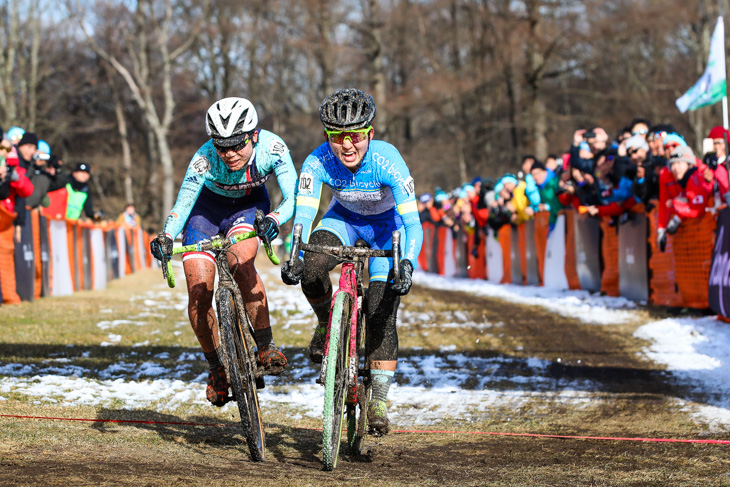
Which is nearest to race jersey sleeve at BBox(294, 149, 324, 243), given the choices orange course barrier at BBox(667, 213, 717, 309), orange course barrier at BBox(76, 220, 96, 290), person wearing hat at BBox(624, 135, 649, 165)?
orange course barrier at BBox(667, 213, 717, 309)

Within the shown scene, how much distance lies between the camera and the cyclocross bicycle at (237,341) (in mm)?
5359

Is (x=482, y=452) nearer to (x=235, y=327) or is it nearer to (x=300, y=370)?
(x=235, y=327)

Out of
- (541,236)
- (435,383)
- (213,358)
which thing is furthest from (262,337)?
(541,236)

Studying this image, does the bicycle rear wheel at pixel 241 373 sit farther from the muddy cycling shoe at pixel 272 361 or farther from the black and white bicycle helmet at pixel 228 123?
the black and white bicycle helmet at pixel 228 123

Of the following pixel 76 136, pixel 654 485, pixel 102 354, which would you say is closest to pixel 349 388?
pixel 654 485

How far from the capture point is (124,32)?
131 feet

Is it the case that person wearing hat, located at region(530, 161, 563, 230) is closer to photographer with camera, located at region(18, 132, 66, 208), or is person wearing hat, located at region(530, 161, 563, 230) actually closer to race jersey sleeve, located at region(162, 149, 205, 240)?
photographer with camera, located at region(18, 132, 66, 208)

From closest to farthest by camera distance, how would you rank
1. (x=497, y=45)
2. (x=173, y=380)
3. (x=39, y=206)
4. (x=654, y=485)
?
(x=654, y=485) < (x=173, y=380) < (x=39, y=206) < (x=497, y=45)

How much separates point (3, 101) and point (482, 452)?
3575 cm

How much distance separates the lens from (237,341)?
553 cm

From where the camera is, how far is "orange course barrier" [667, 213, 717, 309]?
37.8 feet

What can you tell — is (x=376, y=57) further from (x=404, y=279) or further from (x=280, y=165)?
(x=404, y=279)

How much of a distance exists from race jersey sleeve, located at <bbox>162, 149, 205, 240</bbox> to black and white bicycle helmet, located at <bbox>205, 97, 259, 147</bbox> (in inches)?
13.1

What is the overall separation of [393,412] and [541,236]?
11.8 meters
